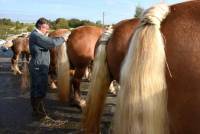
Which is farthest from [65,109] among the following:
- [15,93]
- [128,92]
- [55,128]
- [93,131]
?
[128,92]

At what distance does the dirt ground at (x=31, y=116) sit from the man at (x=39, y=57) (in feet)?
1.60

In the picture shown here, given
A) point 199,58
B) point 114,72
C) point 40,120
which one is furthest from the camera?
point 40,120

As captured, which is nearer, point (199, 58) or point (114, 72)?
point (199, 58)

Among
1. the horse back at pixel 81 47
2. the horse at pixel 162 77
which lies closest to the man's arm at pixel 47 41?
the horse back at pixel 81 47

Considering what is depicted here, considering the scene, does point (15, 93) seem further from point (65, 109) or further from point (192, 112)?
point (192, 112)

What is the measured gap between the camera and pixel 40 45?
293 inches

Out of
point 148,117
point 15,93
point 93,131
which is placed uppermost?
point 148,117

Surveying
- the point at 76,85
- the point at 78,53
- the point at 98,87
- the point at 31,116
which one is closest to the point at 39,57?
the point at 78,53

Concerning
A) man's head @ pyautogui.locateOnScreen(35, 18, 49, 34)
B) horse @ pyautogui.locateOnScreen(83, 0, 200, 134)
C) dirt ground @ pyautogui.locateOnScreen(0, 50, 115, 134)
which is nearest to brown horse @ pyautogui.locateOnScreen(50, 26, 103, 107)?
dirt ground @ pyautogui.locateOnScreen(0, 50, 115, 134)

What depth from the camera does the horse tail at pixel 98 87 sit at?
127 inches

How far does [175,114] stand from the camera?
239 cm

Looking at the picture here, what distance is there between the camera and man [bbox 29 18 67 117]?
734 centimetres

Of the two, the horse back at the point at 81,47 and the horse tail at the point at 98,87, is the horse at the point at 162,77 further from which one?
the horse back at the point at 81,47

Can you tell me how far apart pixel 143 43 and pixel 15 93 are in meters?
9.69
